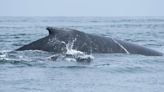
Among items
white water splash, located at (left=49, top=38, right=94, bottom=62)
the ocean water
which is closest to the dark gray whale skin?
white water splash, located at (left=49, top=38, right=94, bottom=62)

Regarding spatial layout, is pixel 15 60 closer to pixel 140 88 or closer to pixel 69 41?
pixel 69 41

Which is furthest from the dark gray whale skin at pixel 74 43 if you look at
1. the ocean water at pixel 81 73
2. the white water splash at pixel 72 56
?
A: the ocean water at pixel 81 73

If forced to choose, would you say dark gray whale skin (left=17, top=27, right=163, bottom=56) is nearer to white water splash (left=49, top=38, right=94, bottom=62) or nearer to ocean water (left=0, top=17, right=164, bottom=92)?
white water splash (left=49, top=38, right=94, bottom=62)

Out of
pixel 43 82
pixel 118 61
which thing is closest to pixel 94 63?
pixel 118 61

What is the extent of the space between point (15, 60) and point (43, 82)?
319 centimetres

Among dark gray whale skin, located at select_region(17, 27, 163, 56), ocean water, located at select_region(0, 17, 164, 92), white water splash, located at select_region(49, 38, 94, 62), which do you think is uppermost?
dark gray whale skin, located at select_region(17, 27, 163, 56)

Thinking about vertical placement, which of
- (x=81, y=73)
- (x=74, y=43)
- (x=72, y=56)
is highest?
(x=74, y=43)

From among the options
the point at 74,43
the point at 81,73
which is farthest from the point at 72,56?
the point at 81,73

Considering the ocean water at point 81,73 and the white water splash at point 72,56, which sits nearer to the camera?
the ocean water at point 81,73

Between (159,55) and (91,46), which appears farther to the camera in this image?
(159,55)

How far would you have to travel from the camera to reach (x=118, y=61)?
49.3 feet

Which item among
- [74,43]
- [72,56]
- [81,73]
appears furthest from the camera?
[74,43]

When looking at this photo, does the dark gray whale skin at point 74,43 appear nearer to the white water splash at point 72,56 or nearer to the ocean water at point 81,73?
the white water splash at point 72,56

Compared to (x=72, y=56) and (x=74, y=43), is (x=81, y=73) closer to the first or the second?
(x=72, y=56)
